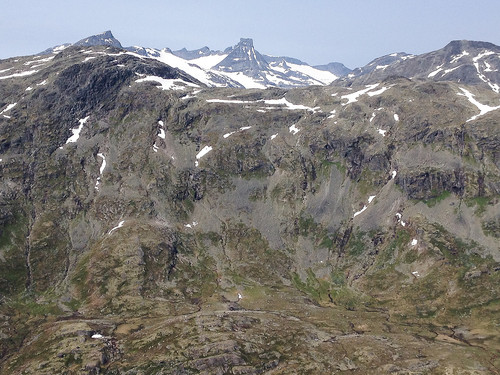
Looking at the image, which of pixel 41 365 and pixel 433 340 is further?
pixel 433 340

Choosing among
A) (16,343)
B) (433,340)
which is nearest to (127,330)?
(16,343)

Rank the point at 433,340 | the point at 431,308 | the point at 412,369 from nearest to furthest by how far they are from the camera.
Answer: the point at 412,369
the point at 433,340
the point at 431,308

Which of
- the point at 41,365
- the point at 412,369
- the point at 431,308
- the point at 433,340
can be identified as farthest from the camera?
the point at 431,308

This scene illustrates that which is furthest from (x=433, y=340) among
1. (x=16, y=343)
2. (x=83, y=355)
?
(x=16, y=343)

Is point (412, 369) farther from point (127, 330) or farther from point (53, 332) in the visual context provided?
point (53, 332)

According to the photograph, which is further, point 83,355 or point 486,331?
point 486,331

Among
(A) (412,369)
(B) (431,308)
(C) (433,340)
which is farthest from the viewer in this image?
(B) (431,308)

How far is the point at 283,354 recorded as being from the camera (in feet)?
527

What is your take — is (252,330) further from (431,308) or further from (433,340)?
(431,308)

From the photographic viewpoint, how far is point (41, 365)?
15538cm

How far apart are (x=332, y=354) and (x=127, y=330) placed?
93594 millimetres

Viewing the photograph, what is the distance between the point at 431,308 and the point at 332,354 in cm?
7216

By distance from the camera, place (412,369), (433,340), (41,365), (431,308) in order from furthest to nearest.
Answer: (431,308) < (433,340) < (41,365) < (412,369)

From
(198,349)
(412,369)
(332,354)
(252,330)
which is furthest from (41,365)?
(412,369)
